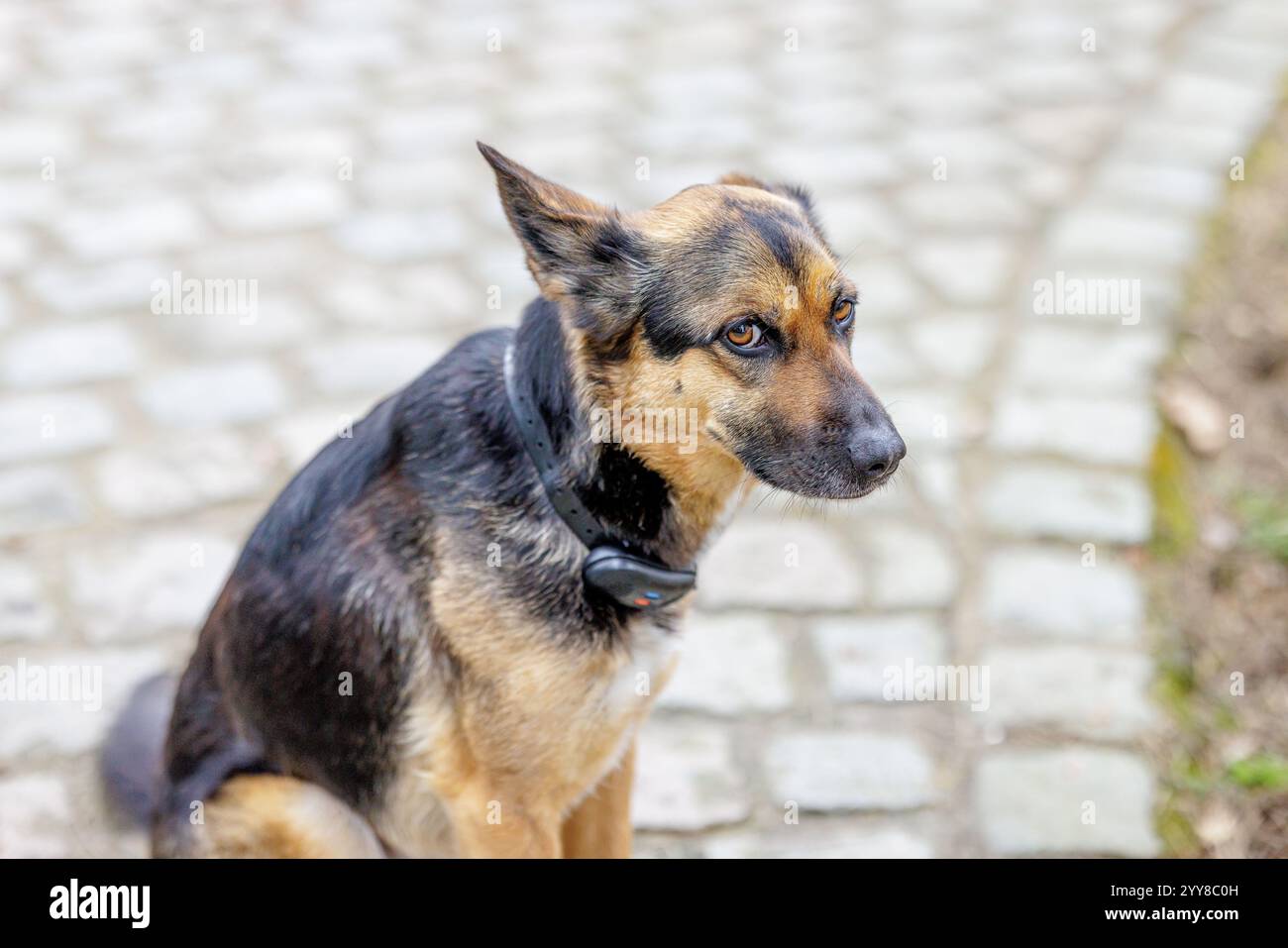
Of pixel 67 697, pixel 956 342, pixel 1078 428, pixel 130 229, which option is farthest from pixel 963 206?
pixel 67 697

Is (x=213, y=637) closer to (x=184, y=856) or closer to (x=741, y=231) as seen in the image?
(x=184, y=856)

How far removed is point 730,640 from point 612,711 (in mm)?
1430

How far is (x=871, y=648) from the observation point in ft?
14.8

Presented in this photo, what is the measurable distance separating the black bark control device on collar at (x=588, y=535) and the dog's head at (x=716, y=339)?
0.52ft

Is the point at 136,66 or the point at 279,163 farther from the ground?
the point at 136,66

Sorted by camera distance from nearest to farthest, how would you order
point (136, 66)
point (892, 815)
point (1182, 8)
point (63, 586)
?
1. point (892, 815)
2. point (63, 586)
3. point (136, 66)
4. point (1182, 8)

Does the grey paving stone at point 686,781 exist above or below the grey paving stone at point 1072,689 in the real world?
below

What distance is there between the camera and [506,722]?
3.12 meters

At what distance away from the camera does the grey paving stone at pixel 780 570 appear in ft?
15.5

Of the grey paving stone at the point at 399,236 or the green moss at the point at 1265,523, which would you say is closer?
the green moss at the point at 1265,523

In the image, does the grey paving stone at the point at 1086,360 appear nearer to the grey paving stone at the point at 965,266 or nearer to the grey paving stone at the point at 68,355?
the grey paving stone at the point at 965,266

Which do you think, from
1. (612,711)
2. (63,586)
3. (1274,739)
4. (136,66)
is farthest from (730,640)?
(136,66)

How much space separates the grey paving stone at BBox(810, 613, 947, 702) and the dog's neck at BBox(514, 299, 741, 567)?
1368 mm

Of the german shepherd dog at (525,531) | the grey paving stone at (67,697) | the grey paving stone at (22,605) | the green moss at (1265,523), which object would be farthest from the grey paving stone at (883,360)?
the grey paving stone at (22,605)
